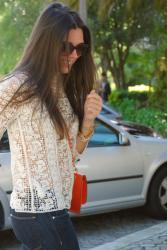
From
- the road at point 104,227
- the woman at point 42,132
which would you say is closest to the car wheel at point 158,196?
the road at point 104,227

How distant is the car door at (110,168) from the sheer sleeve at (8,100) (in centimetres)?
348

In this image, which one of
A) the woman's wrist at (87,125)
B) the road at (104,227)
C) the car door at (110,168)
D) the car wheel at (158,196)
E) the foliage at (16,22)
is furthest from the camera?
the foliage at (16,22)

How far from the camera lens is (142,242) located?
15.9 ft

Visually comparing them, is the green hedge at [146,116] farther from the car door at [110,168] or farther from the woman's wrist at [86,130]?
the woman's wrist at [86,130]

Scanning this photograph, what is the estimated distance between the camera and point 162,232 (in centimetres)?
523

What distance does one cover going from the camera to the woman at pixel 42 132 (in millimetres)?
2199

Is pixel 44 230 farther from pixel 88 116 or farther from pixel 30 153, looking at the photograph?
pixel 88 116

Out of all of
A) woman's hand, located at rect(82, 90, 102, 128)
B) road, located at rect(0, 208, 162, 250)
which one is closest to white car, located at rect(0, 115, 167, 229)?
road, located at rect(0, 208, 162, 250)

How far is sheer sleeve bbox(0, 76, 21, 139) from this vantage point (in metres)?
2.19

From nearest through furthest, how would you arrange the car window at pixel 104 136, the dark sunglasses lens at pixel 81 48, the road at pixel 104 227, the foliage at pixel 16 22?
the dark sunglasses lens at pixel 81 48 → the road at pixel 104 227 → the car window at pixel 104 136 → the foliage at pixel 16 22

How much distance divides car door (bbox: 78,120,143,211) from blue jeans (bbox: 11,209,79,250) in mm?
3382

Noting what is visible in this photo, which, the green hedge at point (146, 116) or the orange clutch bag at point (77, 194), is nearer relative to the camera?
the orange clutch bag at point (77, 194)

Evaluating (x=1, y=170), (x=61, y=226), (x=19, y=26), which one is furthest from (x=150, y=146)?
(x=19, y=26)

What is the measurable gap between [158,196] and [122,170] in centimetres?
62
